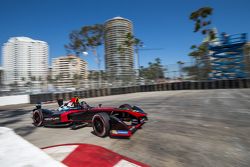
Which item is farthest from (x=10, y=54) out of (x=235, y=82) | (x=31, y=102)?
(x=235, y=82)

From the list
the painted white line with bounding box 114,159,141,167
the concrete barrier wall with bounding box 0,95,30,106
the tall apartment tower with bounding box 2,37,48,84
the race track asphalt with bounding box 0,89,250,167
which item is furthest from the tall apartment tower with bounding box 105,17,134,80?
the tall apartment tower with bounding box 2,37,48,84

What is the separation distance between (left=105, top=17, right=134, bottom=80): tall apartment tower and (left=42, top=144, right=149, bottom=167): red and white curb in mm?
14704

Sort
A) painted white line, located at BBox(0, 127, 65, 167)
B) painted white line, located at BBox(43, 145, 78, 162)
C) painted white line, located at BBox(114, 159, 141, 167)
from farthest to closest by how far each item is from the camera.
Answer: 1. painted white line, located at BBox(43, 145, 78, 162)
2. painted white line, located at BBox(114, 159, 141, 167)
3. painted white line, located at BBox(0, 127, 65, 167)

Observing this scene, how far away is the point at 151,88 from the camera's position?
16.8 m

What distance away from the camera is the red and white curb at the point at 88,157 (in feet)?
8.33

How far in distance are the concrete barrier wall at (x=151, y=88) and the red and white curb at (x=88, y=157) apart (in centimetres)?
1201

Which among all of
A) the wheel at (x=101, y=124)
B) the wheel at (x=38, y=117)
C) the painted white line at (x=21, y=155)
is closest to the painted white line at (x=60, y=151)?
the painted white line at (x=21, y=155)

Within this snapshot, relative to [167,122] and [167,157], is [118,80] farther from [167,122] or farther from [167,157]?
[167,157]

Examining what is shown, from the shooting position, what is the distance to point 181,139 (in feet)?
10.8

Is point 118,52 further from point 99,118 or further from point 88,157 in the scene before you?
point 88,157

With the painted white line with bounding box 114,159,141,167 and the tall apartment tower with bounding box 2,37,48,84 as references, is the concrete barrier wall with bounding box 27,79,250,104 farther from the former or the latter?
the tall apartment tower with bounding box 2,37,48,84

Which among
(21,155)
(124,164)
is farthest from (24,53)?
(124,164)

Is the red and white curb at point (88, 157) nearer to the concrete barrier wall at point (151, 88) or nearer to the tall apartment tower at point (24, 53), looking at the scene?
the concrete barrier wall at point (151, 88)

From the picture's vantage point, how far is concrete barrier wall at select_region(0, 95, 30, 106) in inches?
549
